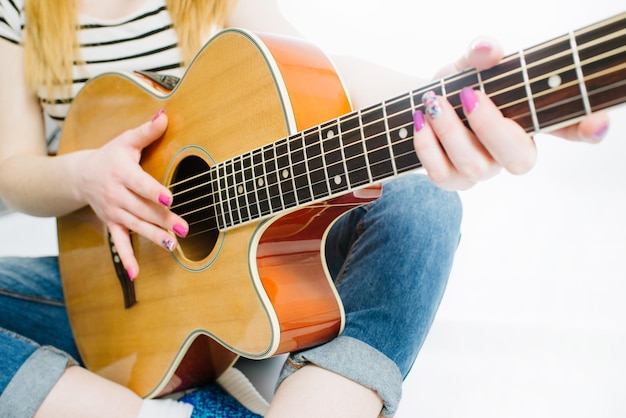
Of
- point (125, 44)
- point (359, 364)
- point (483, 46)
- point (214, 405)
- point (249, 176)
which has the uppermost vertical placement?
point (125, 44)

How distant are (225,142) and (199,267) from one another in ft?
0.59

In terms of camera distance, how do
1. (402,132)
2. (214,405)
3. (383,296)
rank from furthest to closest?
(214,405) < (383,296) < (402,132)

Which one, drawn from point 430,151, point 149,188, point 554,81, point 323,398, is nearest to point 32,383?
point 149,188

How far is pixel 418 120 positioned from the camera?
48 centimetres

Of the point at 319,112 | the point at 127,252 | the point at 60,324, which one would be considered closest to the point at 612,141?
the point at 319,112

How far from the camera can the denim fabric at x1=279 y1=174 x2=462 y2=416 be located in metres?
0.66

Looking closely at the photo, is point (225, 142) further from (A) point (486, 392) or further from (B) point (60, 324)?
(A) point (486, 392)

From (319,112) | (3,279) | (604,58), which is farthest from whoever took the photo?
(3,279)

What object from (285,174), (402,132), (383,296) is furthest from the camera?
(383,296)

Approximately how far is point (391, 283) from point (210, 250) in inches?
10.7

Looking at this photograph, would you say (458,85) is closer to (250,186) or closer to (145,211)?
(250,186)

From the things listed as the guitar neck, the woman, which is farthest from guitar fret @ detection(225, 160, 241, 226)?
the woman

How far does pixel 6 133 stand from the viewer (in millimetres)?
978

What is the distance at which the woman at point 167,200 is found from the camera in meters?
0.48
